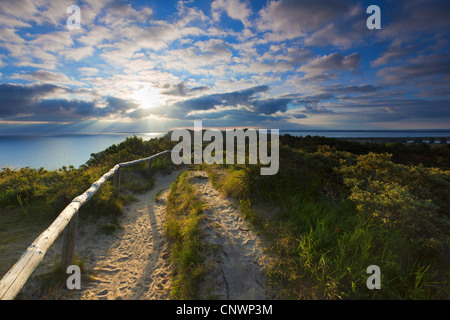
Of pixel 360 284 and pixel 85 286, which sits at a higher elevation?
pixel 360 284

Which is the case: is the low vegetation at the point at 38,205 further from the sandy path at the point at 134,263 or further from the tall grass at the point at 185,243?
the tall grass at the point at 185,243

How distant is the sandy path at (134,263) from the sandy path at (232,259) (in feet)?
3.36

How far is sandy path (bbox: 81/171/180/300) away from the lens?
3.65 metres

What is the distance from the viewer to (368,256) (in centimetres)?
335

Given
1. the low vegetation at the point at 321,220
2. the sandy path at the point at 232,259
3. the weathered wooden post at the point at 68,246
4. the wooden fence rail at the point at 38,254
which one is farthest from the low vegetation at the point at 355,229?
the weathered wooden post at the point at 68,246

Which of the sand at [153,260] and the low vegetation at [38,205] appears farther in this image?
the low vegetation at [38,205]

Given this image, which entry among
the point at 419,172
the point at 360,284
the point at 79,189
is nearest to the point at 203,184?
the point at 79,189

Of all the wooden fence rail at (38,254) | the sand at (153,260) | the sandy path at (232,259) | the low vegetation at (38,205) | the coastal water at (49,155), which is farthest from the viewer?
the coastal water at (49,155)

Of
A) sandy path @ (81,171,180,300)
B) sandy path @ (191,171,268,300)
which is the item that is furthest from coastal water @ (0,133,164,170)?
sandy path @ (191,171,268,300)

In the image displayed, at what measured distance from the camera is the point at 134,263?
4.58 metres

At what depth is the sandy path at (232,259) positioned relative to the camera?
131 inches

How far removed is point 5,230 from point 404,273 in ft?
28.1

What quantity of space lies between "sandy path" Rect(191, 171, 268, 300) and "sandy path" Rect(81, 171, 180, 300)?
102cm

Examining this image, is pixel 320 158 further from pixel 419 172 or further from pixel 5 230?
pixel 5 230
